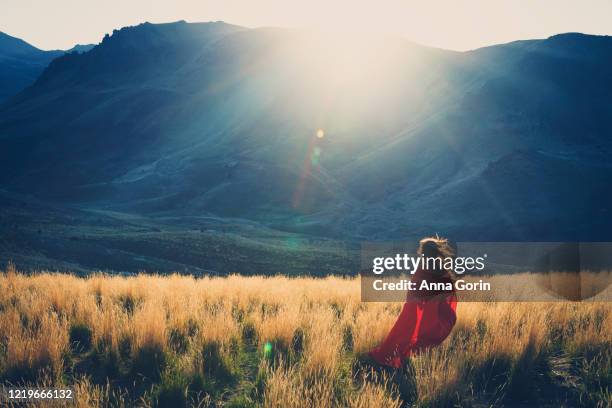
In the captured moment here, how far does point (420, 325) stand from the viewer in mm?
5484

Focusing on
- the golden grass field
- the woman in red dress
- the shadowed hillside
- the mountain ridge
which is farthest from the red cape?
the mountain ridge

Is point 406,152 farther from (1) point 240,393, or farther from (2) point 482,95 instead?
(1) point 240,393

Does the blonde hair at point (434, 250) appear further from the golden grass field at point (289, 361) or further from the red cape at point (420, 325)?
the golden grass field at point (289, 361)

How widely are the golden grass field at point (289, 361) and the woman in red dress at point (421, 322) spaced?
18 centimetres

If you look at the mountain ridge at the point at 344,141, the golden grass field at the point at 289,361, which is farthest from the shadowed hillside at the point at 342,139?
the golden grass field at the point at 289,361

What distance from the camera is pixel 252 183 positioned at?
85.9 meters

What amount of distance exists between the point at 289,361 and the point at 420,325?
64.6 inches

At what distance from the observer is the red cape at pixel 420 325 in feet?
17.7

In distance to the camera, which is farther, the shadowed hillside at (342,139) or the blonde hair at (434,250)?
the shadowed hillside at (342,139)

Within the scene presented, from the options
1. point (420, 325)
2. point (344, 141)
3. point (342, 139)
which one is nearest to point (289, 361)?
point (420, 325)

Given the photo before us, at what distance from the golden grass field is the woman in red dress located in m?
0.18

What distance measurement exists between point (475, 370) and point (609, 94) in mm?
110651

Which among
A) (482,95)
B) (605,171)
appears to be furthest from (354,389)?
(482,95)

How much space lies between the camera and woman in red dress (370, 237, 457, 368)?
5.36 meters
